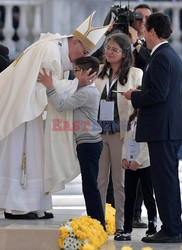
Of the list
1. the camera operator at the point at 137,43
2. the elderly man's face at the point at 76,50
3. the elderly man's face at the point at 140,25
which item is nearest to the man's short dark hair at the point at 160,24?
the elderly man's face at the point at 76,50

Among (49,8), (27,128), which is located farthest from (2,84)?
(49,8)

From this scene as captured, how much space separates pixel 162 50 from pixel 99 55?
150cm

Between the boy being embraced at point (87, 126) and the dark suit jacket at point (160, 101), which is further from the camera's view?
the boy being embraced at point (87, 126)

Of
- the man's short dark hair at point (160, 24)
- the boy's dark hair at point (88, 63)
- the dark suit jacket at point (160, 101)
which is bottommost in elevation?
the dark suit jacket at point (160, 101)

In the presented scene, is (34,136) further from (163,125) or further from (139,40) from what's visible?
(139,40)

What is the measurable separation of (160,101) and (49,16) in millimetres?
5371

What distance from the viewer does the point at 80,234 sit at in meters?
8.55

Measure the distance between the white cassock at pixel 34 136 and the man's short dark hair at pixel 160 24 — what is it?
80 cm

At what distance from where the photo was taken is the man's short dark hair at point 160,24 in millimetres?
8844

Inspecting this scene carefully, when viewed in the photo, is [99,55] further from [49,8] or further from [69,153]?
[49,8]

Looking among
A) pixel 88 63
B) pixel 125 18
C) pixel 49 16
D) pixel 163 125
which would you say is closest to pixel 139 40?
pixel 125 18

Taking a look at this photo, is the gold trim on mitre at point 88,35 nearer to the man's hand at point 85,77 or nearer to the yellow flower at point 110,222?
the man's hand at point 85,77

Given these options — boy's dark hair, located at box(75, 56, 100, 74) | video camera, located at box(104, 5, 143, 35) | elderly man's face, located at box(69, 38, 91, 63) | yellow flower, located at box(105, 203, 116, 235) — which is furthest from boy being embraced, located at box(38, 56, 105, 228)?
video camera, located at box(104, 5, 143, 35)

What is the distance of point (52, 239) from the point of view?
870 centimetres
